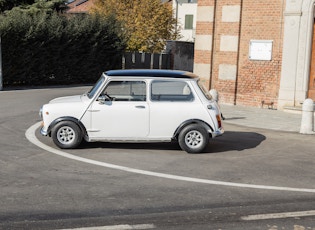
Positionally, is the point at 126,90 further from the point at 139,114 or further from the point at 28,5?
the point at 28,5

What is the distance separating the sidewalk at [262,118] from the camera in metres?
14.9

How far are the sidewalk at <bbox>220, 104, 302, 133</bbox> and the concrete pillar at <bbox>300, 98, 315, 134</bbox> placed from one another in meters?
0.46

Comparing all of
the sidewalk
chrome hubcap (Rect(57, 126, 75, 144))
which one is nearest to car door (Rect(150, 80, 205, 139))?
chrome hubcap (Rect(57, 126, 75, 144))

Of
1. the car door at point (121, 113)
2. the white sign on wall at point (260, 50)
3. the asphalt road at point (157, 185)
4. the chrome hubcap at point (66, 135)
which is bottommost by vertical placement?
the asphalt road at point (157, 185)

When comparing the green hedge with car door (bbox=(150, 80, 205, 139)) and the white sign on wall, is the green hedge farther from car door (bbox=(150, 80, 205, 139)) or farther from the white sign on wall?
car door (bbox=(150, 80, 205, 139))

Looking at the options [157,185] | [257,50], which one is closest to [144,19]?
[257,50]

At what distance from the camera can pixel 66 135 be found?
1063 cm

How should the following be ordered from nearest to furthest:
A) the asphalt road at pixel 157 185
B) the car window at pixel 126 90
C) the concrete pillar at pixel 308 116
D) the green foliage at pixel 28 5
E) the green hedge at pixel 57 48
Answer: the asphalt road at pixel 157 185
the car window at pixel 126 90
the concrete pillar at pixel 308 116
the green hedge at pixel 57 48
the green foliage at pixel 28 5

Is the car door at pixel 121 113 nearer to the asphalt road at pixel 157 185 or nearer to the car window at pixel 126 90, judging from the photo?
the car window at pixel 126 90

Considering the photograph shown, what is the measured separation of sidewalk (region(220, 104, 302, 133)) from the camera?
585 inches

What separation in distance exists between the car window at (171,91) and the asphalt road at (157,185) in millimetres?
1132

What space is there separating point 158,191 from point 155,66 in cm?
2691

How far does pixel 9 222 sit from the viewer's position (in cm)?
618

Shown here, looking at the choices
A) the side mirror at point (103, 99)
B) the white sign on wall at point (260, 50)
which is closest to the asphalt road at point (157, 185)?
the side mirror at point (103, 99)
